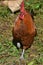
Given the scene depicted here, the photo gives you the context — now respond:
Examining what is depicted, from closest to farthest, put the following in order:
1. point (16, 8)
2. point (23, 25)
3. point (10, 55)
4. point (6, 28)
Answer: point (23, 25) < point (10, 55) < point (6, 28) < point (16, 8)

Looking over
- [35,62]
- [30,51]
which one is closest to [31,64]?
[35,62]

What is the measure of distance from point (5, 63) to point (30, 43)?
64 centimetres

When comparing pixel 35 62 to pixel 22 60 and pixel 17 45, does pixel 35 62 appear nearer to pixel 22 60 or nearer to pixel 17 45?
pixel 22 60

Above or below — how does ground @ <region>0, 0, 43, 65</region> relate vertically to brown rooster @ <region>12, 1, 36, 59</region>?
below

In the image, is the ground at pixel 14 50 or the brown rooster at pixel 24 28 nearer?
the brown rooster at pixel 24 28

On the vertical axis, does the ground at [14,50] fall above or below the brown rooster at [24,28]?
below

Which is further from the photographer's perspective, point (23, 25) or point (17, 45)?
point (17, 45)

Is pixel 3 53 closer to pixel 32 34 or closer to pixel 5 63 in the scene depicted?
pixel 5 63

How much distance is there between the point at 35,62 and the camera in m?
4.92

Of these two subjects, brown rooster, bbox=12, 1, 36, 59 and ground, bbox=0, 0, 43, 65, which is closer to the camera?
brown rooster, bbox=12, 1, 36, 59

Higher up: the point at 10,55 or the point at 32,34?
the point at 32,34

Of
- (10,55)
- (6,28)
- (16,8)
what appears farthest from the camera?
(16,8)

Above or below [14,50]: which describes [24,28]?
above

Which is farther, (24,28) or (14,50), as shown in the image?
(14,50)
